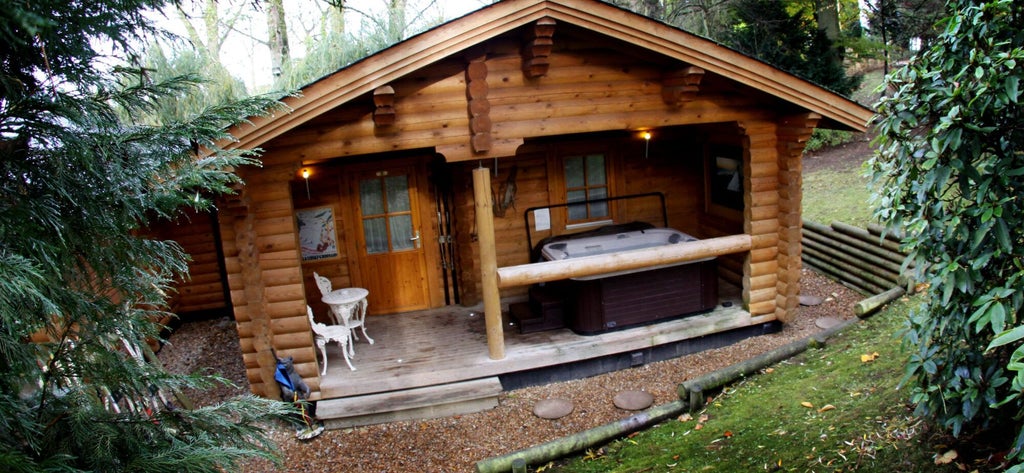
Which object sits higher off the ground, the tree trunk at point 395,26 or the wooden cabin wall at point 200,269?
the tree trunk at point 395,26

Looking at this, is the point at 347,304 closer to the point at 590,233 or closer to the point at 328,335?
the point at 328,335

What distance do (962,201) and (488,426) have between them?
179 inches

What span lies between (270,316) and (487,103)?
3.16 meters

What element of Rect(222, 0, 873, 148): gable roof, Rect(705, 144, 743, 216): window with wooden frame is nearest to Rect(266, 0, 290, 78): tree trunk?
Rect(222, 0, 873, 148): gable roof

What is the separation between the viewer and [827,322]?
8148mm

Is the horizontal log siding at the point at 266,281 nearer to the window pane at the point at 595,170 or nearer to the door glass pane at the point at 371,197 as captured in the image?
the door glass pane at the point at 371,197

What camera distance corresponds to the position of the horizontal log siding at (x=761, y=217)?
7742mm

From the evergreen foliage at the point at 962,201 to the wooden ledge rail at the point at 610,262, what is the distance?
3.34 meters

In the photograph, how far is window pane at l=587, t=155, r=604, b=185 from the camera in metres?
9.55

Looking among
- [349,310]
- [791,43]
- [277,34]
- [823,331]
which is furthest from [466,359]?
[277,34]

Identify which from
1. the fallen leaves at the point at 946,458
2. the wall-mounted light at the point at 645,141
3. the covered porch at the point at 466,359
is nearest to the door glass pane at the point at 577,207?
the wall-mounted light at the point at 645,141

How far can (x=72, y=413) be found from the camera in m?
2.72

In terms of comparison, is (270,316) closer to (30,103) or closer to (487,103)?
(487,103)

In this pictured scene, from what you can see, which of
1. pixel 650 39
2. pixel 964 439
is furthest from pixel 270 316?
pixel 964 439
